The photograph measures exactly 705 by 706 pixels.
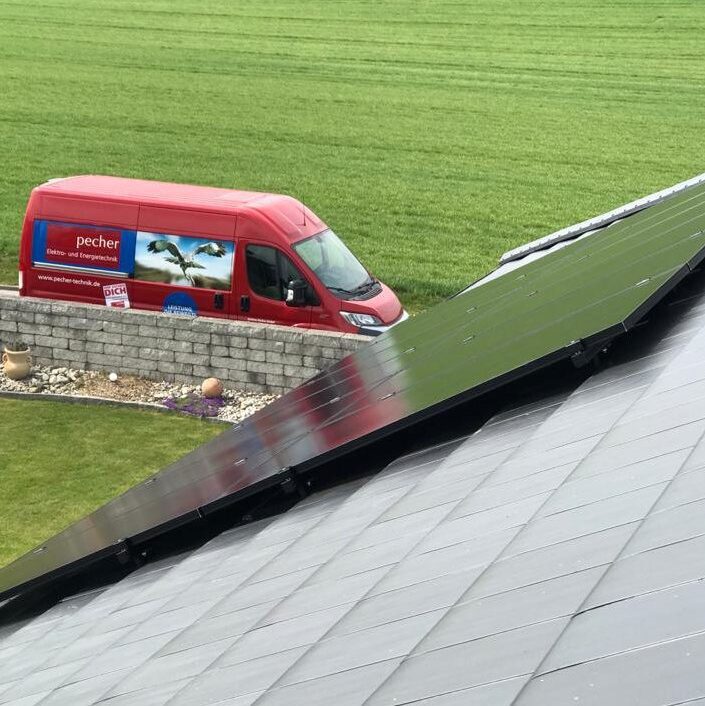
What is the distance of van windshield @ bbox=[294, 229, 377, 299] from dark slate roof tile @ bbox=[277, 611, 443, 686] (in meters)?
13.5

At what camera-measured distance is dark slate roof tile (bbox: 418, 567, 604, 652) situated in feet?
12.7

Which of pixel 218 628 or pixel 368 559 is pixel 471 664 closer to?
pixel 368 559

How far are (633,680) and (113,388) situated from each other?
1505cm

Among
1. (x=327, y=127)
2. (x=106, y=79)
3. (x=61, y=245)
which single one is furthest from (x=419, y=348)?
(x=106, y=79)

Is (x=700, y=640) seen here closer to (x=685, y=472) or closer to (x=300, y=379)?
(x=685, y=472)

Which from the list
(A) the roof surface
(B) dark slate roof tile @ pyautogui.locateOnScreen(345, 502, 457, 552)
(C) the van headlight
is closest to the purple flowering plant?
(C) the van headlight

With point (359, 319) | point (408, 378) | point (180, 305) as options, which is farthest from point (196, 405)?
point (408, 378)

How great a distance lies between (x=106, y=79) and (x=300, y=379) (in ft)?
97.8

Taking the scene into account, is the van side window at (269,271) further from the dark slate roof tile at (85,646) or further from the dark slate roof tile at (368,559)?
the dark slate roof tile at (368,559)

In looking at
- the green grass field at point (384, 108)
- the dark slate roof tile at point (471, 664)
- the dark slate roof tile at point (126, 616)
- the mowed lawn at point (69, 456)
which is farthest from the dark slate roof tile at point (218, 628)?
the green grass field at point (384, 108)

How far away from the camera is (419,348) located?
9859mm

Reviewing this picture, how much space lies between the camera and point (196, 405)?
1695 cm

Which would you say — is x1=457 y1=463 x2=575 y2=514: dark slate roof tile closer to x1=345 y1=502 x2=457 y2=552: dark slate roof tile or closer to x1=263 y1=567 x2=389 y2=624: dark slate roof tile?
x1=345 y1=502 x2=457 y2=552: dark slate roof tile

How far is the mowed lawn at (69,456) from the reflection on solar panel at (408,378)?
435 centimetres
